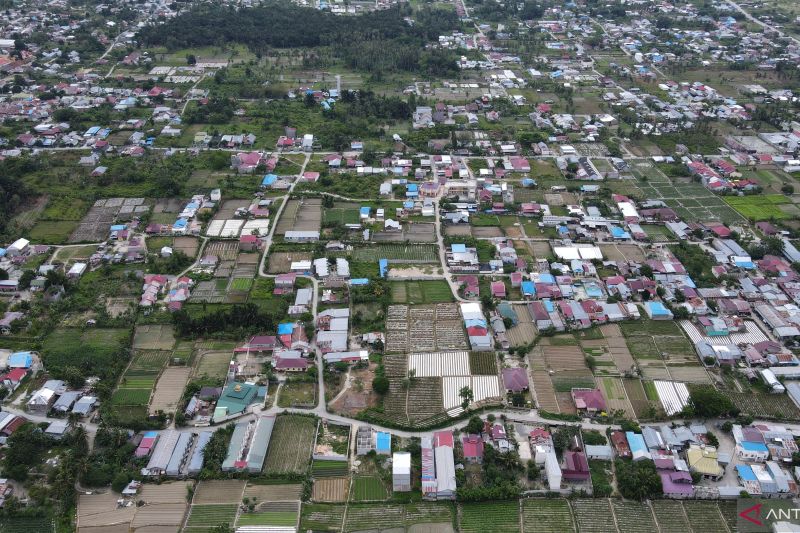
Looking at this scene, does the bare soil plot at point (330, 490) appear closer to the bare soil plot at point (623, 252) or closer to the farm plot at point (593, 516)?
the farm plot at point (593, 516)

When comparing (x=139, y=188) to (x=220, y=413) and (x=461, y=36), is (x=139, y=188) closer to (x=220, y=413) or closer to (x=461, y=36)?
(x=220, y=413)

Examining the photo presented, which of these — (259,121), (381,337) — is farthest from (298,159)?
(381,337)

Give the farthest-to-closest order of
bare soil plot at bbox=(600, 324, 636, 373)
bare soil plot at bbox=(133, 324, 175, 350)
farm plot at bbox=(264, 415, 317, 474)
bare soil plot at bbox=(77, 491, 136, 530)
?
1. bare soil plot at bbox=(133, 324, 175, 350)
2. bare soil plot at bbox=(600, 324, 636, 373)
3. farm plot at bbox=(264, 415, 317, 474)
4. bare soil plot at bbox=(77, 491, 136, 530)

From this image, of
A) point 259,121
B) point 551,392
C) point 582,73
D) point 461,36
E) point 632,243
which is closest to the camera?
point 551,392

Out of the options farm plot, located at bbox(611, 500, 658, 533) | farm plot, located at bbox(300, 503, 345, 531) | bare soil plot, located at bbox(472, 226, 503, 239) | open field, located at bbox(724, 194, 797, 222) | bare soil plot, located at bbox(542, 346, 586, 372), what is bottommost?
open field, located at bbox(724, 194, 797, 222)

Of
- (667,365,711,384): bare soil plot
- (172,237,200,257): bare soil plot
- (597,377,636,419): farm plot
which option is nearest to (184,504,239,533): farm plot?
(597,377,636,419): farm plot

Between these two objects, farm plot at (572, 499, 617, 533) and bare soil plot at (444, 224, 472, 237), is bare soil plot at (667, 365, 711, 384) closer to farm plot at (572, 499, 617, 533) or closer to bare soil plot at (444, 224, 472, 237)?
farm plot at (572, 499, 617, 533)

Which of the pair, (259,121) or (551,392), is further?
(259,121)
